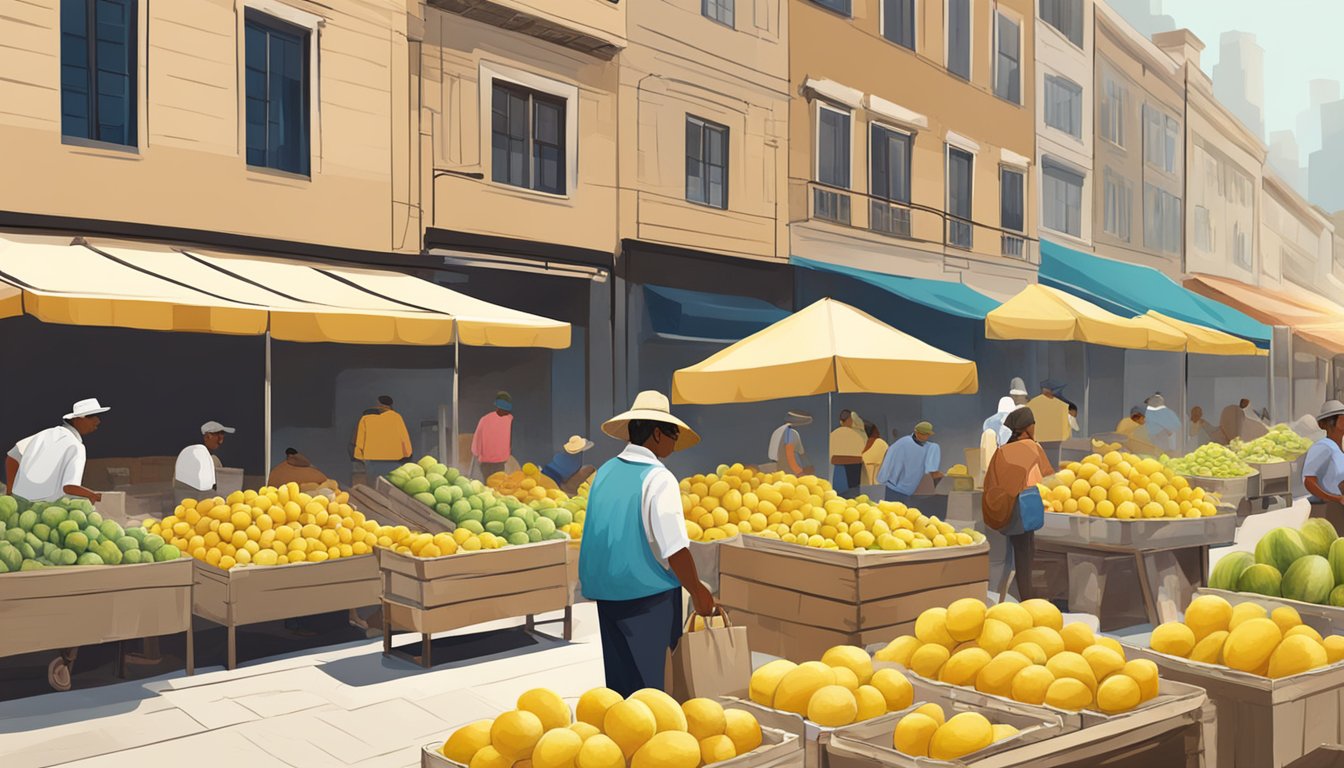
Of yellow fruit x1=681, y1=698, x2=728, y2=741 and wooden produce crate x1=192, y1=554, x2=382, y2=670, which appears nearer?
yellow fruit x1=681, y1=698, x2=728, y2=741

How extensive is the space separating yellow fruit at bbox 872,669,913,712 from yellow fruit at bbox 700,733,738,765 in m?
0.71

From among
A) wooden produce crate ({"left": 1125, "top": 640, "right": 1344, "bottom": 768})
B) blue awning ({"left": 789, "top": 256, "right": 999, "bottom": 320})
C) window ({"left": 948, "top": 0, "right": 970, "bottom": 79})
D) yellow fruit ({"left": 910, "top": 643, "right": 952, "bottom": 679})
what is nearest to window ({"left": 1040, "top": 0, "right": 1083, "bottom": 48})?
window ({"left": 948, "top": 0, "right": 970, "bottom": 79})

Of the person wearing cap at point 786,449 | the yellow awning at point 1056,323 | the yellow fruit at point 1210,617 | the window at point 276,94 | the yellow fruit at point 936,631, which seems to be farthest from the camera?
the person wearing cap at point 786,449

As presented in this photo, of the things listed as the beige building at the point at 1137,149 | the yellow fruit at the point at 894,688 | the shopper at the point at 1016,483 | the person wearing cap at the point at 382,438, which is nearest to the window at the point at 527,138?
the person wearing cap at the point at 382,438

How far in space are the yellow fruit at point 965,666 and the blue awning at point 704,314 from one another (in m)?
13.1

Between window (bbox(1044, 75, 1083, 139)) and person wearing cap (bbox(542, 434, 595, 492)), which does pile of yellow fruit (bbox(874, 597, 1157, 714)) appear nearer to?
person wearing cap (bbox(542, 434, 595, 492))

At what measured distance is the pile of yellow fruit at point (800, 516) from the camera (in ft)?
25.0

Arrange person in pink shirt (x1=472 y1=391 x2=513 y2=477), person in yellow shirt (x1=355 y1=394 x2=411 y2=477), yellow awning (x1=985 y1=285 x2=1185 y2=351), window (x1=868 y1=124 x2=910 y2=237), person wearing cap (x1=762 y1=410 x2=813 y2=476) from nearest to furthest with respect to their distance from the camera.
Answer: yellow awning (x1=985 y1=285 x2=1185 y2=351) → person in yellow shirt (x1=355 y1=394 x2=411 y2=477) → person in pink shirt (x1=472 y1=391 x2=513 y2=477) → person wearing cap (x1=762 y1=410 x2=813 y2=476) → window (x1=868 y1=124 x2=910 y2=237)

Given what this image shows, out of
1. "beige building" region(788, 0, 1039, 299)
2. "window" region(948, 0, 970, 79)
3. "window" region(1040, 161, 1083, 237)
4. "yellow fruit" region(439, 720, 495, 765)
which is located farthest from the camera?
"window" region(1040, 161, 1083, 237)

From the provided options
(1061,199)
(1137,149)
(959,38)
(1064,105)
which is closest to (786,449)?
(959,38)

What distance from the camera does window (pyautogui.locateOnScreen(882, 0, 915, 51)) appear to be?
843 inches

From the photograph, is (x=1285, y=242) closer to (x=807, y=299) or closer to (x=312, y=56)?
(x=807, y=299)

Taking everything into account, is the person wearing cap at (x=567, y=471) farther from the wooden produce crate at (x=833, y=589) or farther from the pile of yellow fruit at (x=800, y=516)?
the wooden produce crate at (x=833, y=589)

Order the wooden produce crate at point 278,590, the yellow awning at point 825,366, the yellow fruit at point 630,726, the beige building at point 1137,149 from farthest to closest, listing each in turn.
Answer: the beige building at point 1137,149
the yellow awning at point 825,366
the wooden produce crate at point 278,590
the yellow fruit at point 630,726
